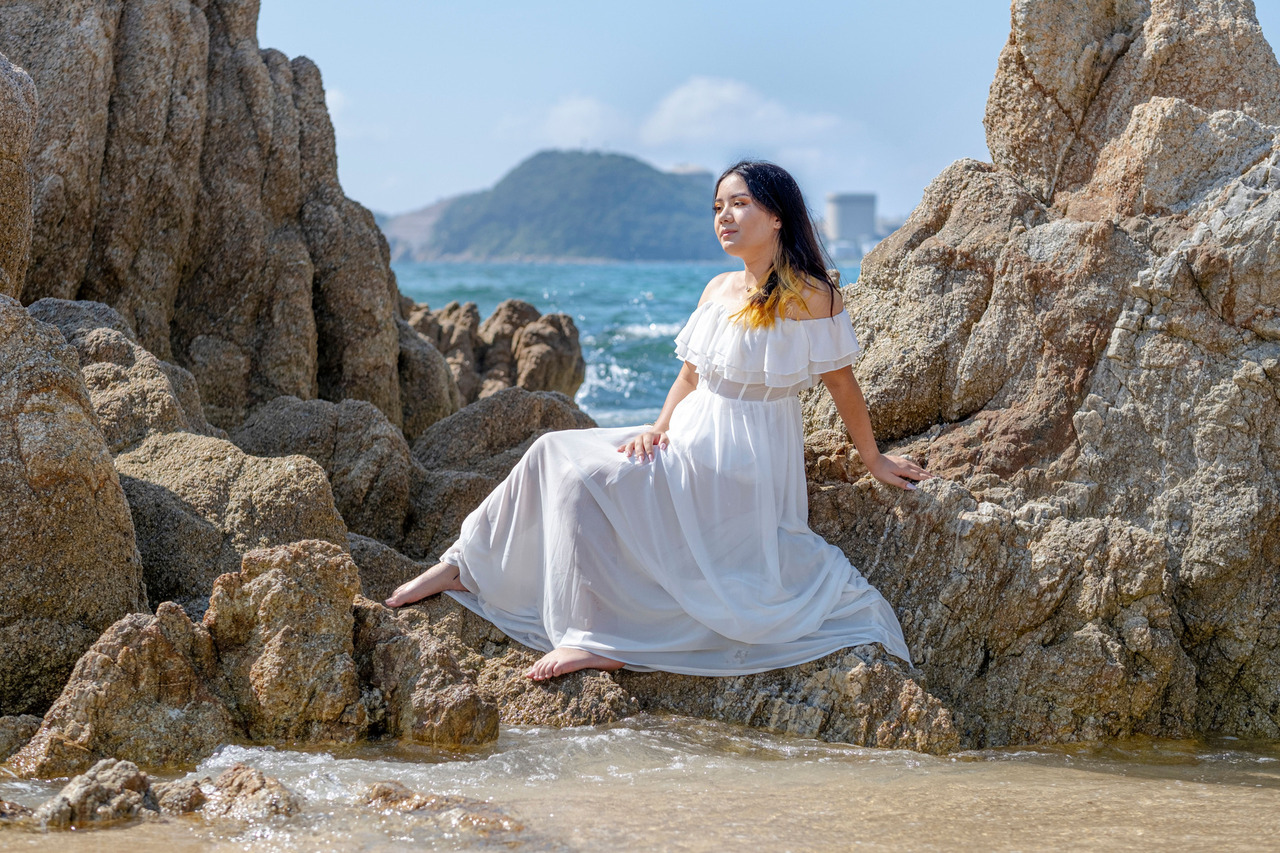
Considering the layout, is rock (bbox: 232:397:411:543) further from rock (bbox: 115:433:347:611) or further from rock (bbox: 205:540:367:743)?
rock (bbox: 205:540:367:743)

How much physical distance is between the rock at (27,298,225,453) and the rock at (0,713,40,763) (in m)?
1.80

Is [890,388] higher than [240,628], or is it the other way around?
[890,388]

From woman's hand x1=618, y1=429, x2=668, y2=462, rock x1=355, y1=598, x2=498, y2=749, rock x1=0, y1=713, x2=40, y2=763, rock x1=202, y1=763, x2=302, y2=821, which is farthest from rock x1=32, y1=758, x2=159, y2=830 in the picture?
woman's hand x1=618, y1=429, x2=668, y2=462

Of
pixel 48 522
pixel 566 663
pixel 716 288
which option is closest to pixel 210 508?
pixel 48 522

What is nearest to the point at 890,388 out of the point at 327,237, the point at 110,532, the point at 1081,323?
the point at 1081,323

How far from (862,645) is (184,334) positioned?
5467mm

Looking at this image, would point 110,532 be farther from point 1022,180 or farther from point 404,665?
point 1022,180

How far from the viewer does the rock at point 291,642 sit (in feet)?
13.0

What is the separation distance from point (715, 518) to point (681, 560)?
21 cm

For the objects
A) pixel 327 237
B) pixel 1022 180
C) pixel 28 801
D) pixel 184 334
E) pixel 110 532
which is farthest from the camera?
pixel 327 237

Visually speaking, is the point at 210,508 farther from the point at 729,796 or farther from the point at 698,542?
the point at 729,796

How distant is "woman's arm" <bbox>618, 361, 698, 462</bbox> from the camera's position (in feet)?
15.4

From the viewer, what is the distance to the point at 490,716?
414 cm

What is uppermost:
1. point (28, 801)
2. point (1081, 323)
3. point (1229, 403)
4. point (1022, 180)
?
point (1022, 180)
